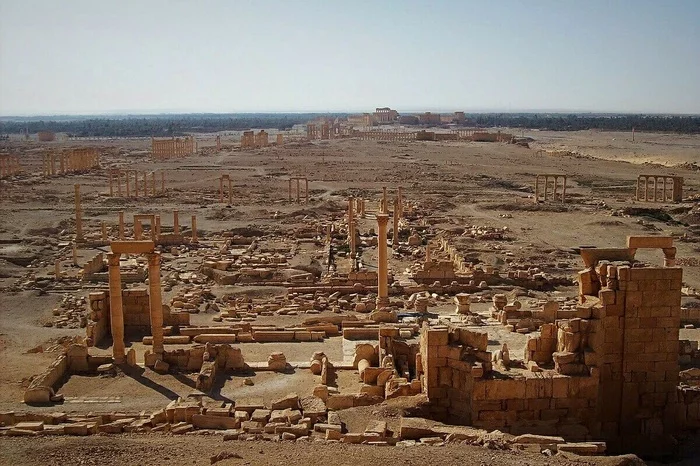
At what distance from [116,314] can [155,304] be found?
933 mm

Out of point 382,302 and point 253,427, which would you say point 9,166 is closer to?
point 382,302

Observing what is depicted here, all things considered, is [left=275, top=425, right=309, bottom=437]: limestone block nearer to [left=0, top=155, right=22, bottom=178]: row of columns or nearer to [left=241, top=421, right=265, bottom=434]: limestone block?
[left=241, top=421, right=265, bottom=434]: limestone block

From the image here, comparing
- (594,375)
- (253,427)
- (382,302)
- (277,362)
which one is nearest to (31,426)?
(253,427)

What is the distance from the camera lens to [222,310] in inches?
959

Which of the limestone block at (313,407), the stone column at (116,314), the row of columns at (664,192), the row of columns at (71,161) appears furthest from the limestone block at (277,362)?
the row of columns at (71,161)

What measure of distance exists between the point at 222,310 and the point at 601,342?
538 inches

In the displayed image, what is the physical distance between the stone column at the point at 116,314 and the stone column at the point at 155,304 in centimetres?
73

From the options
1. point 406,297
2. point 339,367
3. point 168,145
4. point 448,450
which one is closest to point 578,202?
point 406,297

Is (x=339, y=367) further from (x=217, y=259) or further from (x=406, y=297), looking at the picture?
(x=217, y=259)

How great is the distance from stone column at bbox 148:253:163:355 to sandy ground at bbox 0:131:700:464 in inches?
38.5

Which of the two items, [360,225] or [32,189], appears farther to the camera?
[32,189]

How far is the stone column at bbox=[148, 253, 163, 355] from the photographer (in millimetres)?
17375

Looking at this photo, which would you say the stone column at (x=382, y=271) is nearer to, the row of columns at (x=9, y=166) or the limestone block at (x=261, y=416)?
the limestone block at (x=261, y=416)

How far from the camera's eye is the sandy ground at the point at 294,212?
52.9ft
